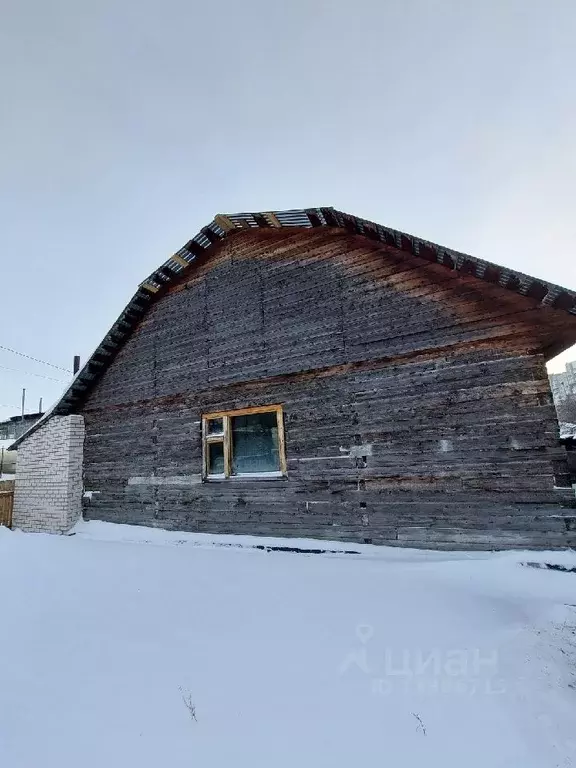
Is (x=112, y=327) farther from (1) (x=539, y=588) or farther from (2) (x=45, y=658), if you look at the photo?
(1) (x=539, y=588)

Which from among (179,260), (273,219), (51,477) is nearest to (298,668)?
(273,219)

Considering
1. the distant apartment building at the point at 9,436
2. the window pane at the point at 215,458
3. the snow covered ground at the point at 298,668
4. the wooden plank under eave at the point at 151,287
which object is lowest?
the snow covered ground at the point at 298,668

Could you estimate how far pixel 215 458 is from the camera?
10133 millimetres

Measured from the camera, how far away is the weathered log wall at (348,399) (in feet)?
22.4

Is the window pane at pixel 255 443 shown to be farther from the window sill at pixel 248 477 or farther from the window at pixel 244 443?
the window sill at pixel 248 477

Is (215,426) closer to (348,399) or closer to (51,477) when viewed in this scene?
(348,399)

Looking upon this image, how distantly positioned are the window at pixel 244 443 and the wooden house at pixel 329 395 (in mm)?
41

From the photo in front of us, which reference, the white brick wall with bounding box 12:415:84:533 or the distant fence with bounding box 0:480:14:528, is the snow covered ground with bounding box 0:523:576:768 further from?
the distant fence with bounding box 0:480:14:528

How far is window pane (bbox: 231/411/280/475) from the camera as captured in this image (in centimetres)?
929

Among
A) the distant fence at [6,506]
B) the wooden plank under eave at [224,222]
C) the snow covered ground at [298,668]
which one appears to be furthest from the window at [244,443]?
the distant fence at [6,506]

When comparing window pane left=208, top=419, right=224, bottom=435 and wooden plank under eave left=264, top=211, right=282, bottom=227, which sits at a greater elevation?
wooden plank under eave left=264, top=211, right=282, bottom=227

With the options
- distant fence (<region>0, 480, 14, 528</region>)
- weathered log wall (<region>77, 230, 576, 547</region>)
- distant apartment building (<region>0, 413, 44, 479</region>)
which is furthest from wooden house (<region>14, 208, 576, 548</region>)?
distant apartment building (<region>0, 413, 44, 479</region>)

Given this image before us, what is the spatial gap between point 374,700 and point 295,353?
6569 mm

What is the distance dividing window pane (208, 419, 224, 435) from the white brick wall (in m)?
5.09
